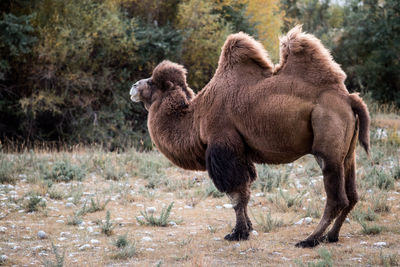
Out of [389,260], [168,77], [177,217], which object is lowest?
[177,217]

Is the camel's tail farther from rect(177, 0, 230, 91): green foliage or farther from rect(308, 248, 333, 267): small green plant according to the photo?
rect(177, 0, 230, 91): green foliage

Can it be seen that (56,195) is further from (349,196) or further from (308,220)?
(349,196)

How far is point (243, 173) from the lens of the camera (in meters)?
5.82

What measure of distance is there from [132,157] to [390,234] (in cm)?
657

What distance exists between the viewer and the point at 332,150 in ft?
17.0

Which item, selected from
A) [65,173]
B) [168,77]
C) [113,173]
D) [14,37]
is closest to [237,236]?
[168,77]

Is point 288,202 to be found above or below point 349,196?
below

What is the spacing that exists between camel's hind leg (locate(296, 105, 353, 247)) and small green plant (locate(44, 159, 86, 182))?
5.57 m

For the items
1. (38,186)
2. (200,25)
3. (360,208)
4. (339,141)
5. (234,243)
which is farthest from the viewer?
(200,25)

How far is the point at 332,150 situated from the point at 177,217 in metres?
2.87

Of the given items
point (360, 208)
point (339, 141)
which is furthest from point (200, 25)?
point (339, 141)

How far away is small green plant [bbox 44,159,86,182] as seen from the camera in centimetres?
952

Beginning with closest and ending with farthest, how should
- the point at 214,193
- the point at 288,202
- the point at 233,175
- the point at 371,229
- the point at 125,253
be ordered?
the point at 125,253 < the point at 233,175 < the point at 371,229 < the point at 288,202 < the point at 214,193

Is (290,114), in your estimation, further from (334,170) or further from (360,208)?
(360,208)
